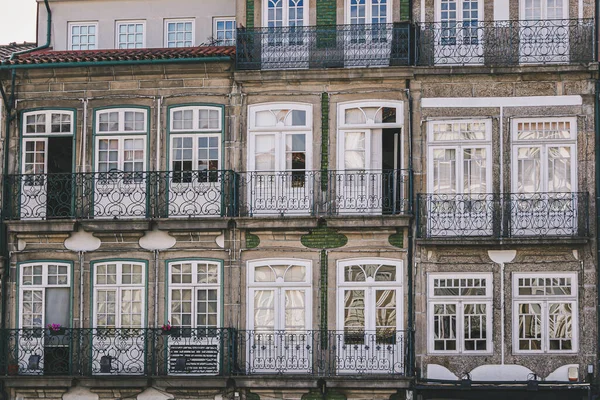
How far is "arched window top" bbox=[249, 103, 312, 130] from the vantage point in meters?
24.1

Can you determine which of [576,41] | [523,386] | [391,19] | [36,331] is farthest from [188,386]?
[576,41]

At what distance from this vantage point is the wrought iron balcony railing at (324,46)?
23.9 m

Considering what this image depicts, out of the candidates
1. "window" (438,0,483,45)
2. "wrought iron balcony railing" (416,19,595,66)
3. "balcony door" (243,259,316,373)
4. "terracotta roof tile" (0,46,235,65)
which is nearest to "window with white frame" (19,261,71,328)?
"balcony door" (243,259,316,373)

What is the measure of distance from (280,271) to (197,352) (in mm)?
2239

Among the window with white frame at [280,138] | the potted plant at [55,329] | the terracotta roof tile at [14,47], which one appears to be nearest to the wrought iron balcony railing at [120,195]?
the window with white frame at [280,138]

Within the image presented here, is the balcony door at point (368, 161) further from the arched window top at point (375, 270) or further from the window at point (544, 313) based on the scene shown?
the window at point (544, 313)

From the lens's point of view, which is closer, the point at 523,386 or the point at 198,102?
the point at 523,386

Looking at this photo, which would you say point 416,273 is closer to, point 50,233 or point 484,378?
point 484,378

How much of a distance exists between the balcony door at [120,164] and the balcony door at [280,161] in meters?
2.16

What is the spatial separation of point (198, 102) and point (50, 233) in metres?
3.92

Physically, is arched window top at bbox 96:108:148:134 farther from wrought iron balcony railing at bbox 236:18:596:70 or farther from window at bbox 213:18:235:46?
window at bbox 213:18:235:46

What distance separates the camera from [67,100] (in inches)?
978

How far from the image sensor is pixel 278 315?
23766mm

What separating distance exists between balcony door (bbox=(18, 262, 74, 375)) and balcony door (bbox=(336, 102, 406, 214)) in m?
5.65
